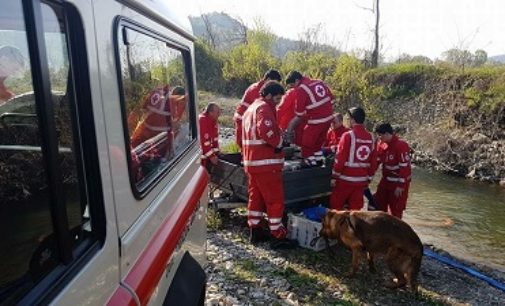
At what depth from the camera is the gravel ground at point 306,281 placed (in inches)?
203

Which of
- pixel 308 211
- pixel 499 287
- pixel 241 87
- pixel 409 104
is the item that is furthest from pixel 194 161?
pixel 241 87

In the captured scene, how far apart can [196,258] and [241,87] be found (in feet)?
88.5

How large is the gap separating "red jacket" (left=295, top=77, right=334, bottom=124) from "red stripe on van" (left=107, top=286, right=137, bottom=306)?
5.76 m

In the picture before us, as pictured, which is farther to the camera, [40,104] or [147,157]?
[147,157]

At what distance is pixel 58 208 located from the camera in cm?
132

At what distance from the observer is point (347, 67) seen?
21547 mm

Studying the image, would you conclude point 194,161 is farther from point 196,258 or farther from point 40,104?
point 40,104

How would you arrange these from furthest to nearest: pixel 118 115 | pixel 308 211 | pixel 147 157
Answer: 1. pixel 308 211
2. pixel 147 157
3. pixel 118 115

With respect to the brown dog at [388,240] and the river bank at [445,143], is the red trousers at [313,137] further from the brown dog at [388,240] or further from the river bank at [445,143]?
the river bank at [445,143]

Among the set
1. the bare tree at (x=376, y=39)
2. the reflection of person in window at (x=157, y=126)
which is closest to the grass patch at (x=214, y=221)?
the reflection of person in window at (x=157, y=126)

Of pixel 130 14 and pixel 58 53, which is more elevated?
pixel 130 14

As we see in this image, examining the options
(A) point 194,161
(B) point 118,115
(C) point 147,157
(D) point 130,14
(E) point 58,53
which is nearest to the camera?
(E) point 58,53

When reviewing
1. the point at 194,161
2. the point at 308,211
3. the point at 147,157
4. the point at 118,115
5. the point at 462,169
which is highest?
the point at 118,115

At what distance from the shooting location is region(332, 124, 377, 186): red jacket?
637 cm
